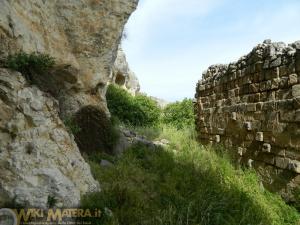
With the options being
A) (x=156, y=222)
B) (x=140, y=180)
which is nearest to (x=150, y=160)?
(x=140, y=180)

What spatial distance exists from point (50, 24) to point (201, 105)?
14.2ft

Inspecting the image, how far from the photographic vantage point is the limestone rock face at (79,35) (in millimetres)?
6520

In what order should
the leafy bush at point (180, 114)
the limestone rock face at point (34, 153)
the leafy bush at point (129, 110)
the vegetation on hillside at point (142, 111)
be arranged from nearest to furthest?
the limestone rock face at point (34, 153)
the leafy bush at point (129, 110)
the vegetation on hillside at point (142, 111)
the leafy bush at point (180, 114)

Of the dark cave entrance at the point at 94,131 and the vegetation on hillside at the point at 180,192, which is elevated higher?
the dark cave entrance at the point at 94,131

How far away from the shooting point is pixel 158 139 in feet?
33.9

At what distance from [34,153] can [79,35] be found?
4.07 metres

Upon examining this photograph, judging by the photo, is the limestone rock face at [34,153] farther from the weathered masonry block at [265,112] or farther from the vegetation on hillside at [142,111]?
the vegetation on hillside at [142,111]

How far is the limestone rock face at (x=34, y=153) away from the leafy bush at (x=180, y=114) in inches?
432

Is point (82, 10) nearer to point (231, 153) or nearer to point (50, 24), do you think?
point (50, 24)

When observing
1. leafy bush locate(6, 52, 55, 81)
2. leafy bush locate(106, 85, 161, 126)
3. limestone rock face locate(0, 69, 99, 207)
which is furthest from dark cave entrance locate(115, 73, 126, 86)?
limestone rock face locate(0, 69, 99, 207)

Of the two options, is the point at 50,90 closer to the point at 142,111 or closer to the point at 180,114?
the point at 142,111

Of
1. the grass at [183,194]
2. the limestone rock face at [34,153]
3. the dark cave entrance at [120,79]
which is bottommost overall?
the grass at [183,194]

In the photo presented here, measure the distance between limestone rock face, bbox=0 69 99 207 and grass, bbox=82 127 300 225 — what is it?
36 cm

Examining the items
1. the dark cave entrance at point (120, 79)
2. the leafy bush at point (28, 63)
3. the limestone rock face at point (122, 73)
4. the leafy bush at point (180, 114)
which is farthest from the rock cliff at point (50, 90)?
the dark cave entrance at point (120, 79)
